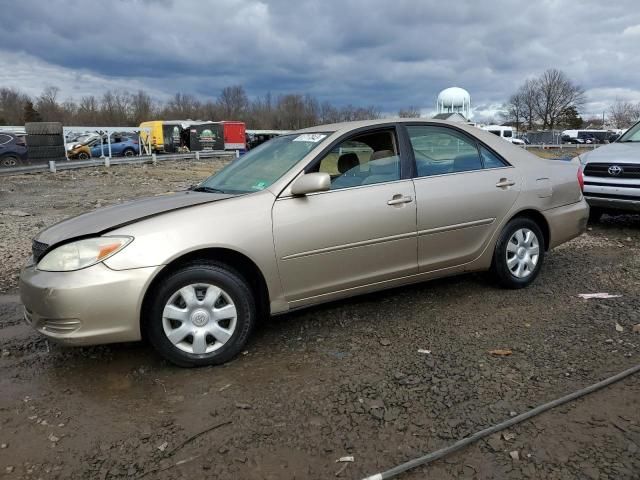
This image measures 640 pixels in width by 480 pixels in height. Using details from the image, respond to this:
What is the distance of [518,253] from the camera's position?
4.58 m

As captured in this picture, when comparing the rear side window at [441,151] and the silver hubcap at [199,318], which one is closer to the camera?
the silver hubcap at [199,318]

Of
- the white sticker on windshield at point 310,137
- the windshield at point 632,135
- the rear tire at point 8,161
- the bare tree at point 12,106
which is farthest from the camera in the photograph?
the bare tree at point 12,106

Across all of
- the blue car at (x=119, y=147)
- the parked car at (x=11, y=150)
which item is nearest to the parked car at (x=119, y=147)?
the blue car at (x=119, y=147)

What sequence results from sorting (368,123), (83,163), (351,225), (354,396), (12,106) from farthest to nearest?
A: (12,106), (83,163), (368,123), (351,225), (354,396)

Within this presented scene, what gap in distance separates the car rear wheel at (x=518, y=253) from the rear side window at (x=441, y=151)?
667mm

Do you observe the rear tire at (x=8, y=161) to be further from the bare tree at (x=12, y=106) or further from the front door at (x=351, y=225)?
the bare tree at (x=12, y=106)

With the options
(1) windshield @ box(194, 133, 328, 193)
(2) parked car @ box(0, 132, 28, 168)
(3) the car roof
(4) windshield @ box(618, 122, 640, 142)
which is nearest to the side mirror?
(1) windshield @ box(194, 133, 328, 193)

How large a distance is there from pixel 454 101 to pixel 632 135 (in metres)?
77.2

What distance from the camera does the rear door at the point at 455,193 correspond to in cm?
402

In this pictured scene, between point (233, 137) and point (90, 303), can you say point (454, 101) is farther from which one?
point (90, 303)

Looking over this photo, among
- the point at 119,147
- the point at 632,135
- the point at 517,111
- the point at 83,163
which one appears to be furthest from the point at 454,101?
the point at 632,135

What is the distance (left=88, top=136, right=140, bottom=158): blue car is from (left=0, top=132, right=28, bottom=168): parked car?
26.4 feet

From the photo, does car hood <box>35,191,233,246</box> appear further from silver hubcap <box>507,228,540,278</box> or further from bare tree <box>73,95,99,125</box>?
bare tree <box>73,95,99,125</box>

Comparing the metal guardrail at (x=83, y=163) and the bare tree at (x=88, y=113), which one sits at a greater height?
the bare tree at (x=88, y=113)
